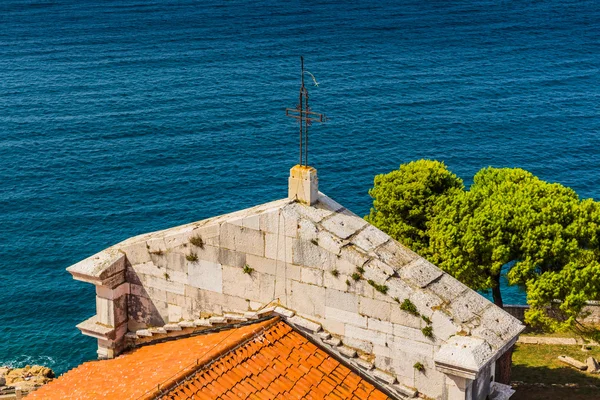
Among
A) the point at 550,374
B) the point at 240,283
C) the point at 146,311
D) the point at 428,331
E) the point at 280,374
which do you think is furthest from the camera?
the point at 550,374

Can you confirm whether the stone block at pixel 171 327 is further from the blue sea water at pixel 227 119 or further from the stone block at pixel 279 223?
the blue sea water at pixel 227 119

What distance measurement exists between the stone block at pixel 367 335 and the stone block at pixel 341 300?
60 centimetres

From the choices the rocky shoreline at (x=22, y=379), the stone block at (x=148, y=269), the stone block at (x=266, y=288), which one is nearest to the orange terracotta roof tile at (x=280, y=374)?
the stone block at (x=266, y=288)

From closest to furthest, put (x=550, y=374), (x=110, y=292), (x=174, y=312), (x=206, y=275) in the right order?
(x=206, y=275) → (x=110, y=292) → (x=174, y=312) → (x=550, y=374)

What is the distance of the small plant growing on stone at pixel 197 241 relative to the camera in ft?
88.6

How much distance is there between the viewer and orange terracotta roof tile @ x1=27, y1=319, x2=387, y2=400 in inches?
924

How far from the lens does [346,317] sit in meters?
25.3

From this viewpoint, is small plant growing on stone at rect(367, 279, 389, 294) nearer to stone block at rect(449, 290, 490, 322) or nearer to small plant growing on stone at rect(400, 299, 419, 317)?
small plant growing on stone at rect(400, 299, 419, 317)

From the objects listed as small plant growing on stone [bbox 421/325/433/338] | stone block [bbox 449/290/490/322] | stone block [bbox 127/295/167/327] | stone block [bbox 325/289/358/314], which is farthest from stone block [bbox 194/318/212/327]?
stone block [bbox 449/290/490/322]

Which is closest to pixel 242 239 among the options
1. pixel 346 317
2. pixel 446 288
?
pixel 346 317

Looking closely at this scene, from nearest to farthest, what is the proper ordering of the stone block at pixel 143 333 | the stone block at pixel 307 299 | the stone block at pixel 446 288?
1. the stone block at pixel 446 288
2. the stone block at pixel 307 299
3. the stone block at pixel 143 333

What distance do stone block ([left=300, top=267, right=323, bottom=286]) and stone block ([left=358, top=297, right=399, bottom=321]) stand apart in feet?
4.82

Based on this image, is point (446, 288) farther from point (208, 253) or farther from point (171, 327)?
point (171, 327)

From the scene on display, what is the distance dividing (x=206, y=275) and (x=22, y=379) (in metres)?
35.1
